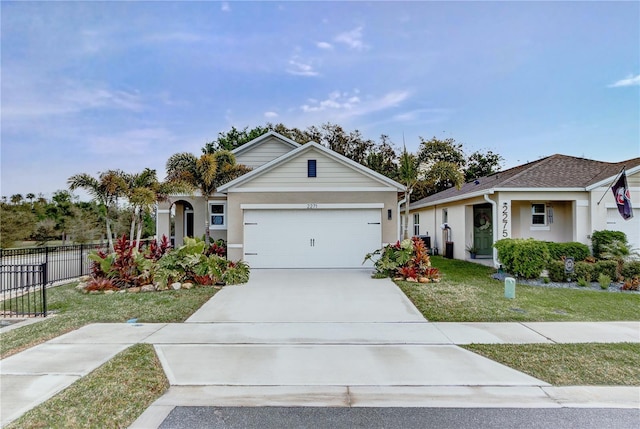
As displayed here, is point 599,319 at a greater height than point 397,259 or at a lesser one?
lesser

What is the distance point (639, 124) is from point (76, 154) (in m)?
24.8

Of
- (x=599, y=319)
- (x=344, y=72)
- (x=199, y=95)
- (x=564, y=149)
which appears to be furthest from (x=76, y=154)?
(x=564, y=149)

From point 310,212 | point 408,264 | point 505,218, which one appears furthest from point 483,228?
point 310,212

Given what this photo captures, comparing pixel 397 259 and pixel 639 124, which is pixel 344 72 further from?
pixel 639 124

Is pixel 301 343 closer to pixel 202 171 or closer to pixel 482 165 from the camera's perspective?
pixel 202 171

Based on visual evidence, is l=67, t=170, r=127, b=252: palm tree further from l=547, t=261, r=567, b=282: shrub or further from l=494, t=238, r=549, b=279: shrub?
l=547, t=261, r=567, b=282: shrub

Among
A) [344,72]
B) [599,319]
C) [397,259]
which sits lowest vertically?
[599,319]

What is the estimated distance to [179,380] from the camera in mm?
4027

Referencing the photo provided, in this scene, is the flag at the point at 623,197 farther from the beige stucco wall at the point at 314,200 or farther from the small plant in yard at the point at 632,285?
the beige stucco wall at the point at 314,200

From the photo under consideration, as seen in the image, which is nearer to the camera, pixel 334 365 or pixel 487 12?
pixel 334 365

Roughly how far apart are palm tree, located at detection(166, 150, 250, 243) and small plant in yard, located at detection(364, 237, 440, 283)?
7.11 meters

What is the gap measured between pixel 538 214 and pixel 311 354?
12.6 metres

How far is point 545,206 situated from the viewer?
13609 mm

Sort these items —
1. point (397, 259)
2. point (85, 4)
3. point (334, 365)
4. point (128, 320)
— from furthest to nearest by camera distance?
1. point (397, 259)
2. point (85, 4)
3. point (128, 320)
4. point (334, 365)
